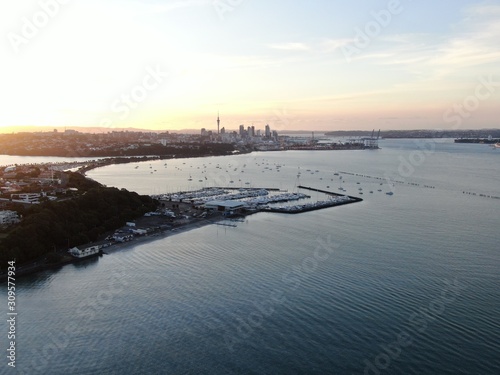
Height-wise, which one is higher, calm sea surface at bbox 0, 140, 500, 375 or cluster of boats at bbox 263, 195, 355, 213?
calm sea surface at bbox 0, 140, 500, 375

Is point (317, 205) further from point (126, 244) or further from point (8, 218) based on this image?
point (8, 218)

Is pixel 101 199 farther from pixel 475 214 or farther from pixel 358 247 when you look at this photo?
pixel 475 214
